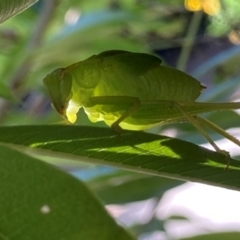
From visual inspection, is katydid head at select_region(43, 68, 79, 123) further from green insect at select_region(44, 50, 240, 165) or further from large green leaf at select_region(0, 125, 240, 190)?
large green leaf at select_region(0, 125, 240, 190)

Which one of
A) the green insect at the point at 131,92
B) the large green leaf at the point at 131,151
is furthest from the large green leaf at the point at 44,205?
the green insect at the point at 131,92

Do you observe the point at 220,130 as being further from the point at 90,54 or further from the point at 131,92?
the point at 90,54

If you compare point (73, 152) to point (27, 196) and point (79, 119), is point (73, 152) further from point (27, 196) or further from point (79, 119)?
point (79, 119)

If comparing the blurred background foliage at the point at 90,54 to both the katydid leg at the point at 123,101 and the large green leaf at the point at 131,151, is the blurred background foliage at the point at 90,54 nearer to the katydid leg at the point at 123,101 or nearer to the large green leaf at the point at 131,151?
the katydid leg at the point at 123,101

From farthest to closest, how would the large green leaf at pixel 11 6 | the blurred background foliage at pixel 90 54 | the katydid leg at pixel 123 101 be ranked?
1. the blurred background foliage at pixel 90 54
2. the katydid leg at pixel 123 101
3. the large green leaf at pixel 11 6

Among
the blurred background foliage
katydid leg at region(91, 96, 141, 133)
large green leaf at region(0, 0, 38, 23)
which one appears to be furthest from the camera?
the blurred background foliage

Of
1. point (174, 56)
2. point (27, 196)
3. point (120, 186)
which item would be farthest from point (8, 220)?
point (174, 56)

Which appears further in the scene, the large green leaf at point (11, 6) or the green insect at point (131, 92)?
the green insect at point (131, 92)

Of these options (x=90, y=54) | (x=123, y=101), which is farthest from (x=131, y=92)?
(x=90, y=54)

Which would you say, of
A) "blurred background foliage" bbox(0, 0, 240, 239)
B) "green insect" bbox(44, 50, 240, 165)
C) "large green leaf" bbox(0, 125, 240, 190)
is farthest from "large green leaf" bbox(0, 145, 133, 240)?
"blurred background foliage" bbox(0, 0, 240, 239)
